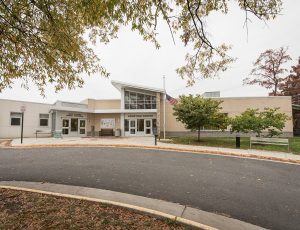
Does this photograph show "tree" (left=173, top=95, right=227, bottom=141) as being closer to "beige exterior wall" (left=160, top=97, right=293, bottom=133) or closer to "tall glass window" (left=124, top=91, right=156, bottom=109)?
"beige exterior wall" (left=160, top=97, right=293, bottom=133)

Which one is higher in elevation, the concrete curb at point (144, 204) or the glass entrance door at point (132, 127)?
the glass entrance door at point (132, 127)

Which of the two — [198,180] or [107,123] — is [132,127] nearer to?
[107,123]

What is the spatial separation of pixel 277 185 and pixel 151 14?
6.33 metres

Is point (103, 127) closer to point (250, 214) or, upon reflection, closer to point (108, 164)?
point (108, 164)

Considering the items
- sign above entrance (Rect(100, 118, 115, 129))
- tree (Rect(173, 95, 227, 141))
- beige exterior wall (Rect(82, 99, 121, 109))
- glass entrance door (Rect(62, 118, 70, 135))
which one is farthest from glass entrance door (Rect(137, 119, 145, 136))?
tree (Rect(173, 95, 227, 141))

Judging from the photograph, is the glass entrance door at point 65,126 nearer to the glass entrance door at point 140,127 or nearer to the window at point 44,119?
the window at point 44,119

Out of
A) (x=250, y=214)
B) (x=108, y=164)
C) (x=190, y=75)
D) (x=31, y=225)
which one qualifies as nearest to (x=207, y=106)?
(x=108, y=164)

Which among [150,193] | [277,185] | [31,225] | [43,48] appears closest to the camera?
[31,225]

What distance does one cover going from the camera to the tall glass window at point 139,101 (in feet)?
91.8

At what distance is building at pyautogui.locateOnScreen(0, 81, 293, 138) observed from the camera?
82.9 feet

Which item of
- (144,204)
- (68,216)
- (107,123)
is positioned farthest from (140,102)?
(68,216)

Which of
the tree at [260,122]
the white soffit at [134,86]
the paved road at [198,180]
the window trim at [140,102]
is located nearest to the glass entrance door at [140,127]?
the window trim at [140,102]

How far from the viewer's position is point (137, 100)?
2819 cm

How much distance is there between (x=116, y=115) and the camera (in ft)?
96.7
